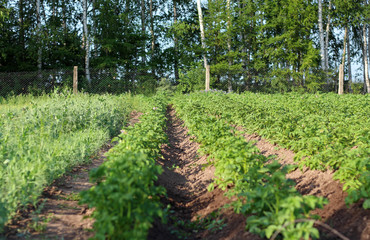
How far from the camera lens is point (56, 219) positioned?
3.32 metres

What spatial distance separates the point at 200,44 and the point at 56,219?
76.7 ft

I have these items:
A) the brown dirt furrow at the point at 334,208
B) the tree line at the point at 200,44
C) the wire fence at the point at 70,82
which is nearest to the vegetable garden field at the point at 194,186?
the brown dirt furrow at the point at 334,208

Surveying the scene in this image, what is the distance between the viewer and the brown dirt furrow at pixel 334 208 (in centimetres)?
281

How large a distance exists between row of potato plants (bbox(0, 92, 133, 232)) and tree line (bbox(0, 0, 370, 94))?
11434mm

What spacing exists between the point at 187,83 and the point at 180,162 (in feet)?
49.8

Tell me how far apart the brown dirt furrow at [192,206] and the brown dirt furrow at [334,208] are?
2.81 ft

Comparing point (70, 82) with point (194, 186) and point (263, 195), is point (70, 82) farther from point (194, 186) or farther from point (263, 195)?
point (263, 195)

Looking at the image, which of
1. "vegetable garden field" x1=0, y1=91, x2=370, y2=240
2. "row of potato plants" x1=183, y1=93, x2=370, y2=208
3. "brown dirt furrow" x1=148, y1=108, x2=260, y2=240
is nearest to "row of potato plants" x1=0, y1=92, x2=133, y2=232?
"vegetable garden field" x1=0, y1=91, x2=370, y2=240

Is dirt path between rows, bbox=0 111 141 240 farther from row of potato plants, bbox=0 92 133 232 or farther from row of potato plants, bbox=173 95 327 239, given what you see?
row of potato plants, bbox=173 95 327 239

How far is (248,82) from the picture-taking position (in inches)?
834

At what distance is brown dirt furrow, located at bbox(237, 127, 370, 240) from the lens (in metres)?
2.81

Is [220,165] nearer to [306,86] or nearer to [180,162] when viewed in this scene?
[180,162]

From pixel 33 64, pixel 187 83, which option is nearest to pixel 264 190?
pixel 187 83

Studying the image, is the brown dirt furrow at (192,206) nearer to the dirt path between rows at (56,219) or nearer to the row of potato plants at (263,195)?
the row of potato plants at (263,195)
